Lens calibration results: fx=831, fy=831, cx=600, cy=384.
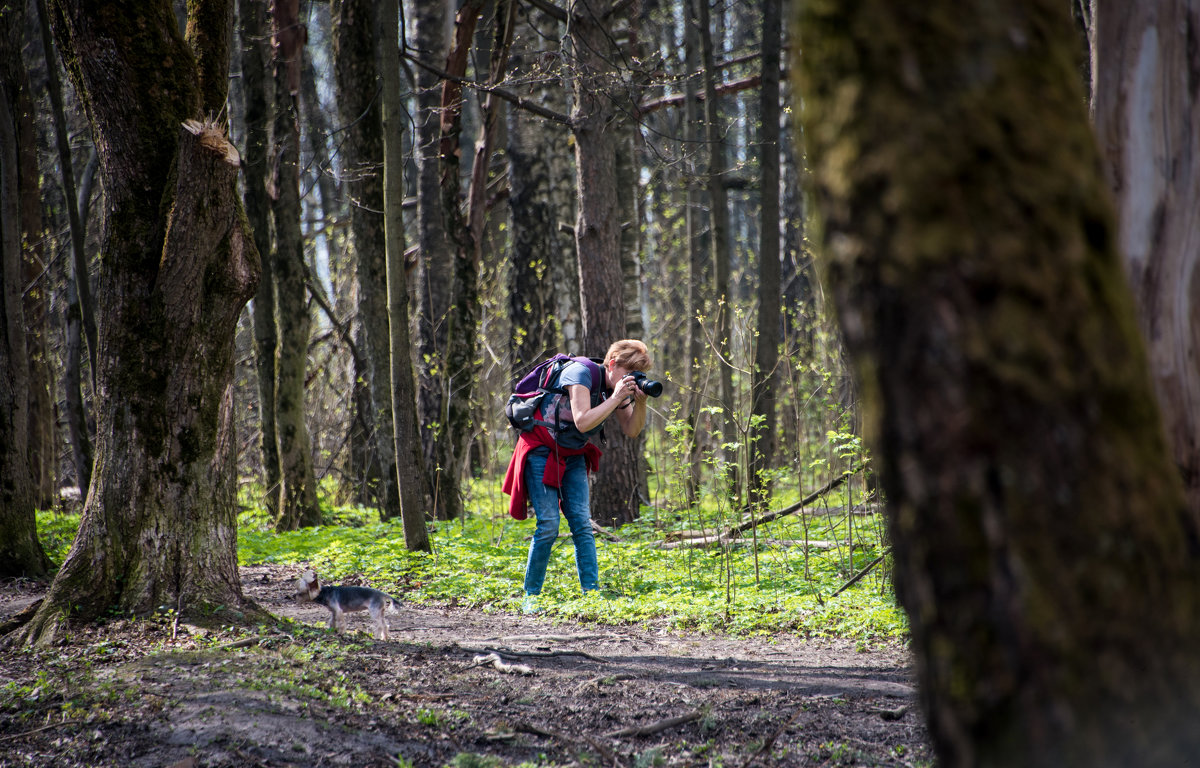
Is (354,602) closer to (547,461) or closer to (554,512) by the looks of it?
(554,512)

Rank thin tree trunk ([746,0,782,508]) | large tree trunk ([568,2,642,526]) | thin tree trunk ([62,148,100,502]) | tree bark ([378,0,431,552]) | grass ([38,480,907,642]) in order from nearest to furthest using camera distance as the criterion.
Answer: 1. grass ([38,480,907,642])
2. tree bark ([378,0,431,552])
3. large tree trunk ([568,2,642,526])
4. thin tree trunk ([62,148,100,502])
5. thin tree trunk ([746,0,782,508])

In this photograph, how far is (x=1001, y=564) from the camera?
109 cm

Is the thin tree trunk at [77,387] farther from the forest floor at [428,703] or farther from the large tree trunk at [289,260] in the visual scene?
the forest floor at [428,703]

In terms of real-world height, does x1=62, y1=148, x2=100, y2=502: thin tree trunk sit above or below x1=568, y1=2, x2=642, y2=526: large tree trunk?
below

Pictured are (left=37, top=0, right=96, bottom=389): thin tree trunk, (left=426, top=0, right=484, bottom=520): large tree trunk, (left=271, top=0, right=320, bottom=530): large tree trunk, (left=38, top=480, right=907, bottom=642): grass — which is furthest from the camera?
(left=426, top=0, right=484, bottom=520): large tree trunk

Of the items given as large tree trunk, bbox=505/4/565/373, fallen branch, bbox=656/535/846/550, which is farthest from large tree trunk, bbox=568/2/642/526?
large tree trunk, bbox=505/4/565/373

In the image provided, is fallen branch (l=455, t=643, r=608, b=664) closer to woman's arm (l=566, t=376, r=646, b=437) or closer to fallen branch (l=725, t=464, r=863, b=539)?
woman's arm (l=566, t=376, r=646, b=437)

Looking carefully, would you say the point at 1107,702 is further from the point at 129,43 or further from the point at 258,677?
the point at 129,43

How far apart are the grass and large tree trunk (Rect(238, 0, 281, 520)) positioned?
1.74m

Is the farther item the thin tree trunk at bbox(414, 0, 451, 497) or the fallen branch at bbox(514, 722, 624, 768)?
the thin tree trunk at bbox(414, 0, 451, 497)

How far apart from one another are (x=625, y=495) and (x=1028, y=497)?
825 centimetres

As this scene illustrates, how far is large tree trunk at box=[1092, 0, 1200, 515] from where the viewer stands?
5.70ft

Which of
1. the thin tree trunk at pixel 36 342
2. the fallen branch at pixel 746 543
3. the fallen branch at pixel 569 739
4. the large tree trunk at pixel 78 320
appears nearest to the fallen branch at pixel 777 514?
the fallen branch at pixel 746 543

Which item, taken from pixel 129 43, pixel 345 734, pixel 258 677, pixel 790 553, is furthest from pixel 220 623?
pixel 790 553
